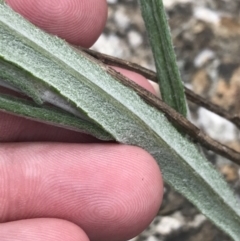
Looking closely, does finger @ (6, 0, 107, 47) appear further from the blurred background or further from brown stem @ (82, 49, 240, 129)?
the blurred background

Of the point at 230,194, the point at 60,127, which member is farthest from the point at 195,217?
the point at 60,127

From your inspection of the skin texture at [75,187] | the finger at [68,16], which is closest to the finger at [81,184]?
the skin texture at [75,187]

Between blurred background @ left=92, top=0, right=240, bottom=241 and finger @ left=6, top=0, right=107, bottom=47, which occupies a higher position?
finger @ left=6, top=0, right=107, bottom=47

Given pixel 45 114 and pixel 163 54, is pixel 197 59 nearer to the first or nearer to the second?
pixel 163 54

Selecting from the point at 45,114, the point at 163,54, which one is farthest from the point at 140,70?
the point at 45,114

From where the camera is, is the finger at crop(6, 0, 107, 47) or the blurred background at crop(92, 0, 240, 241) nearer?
the finger at crop(6, 0, 107, 47)

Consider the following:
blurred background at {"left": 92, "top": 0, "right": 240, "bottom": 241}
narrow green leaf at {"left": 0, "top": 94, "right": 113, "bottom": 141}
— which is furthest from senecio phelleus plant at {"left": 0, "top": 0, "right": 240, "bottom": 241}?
blurred background at {"left": 92, "top": 0, "right": 240, "bottom": 241}

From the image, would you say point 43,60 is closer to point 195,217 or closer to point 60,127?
point 60,127

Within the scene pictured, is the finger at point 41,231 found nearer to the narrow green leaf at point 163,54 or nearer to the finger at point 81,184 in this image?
the finger at point 81,184
